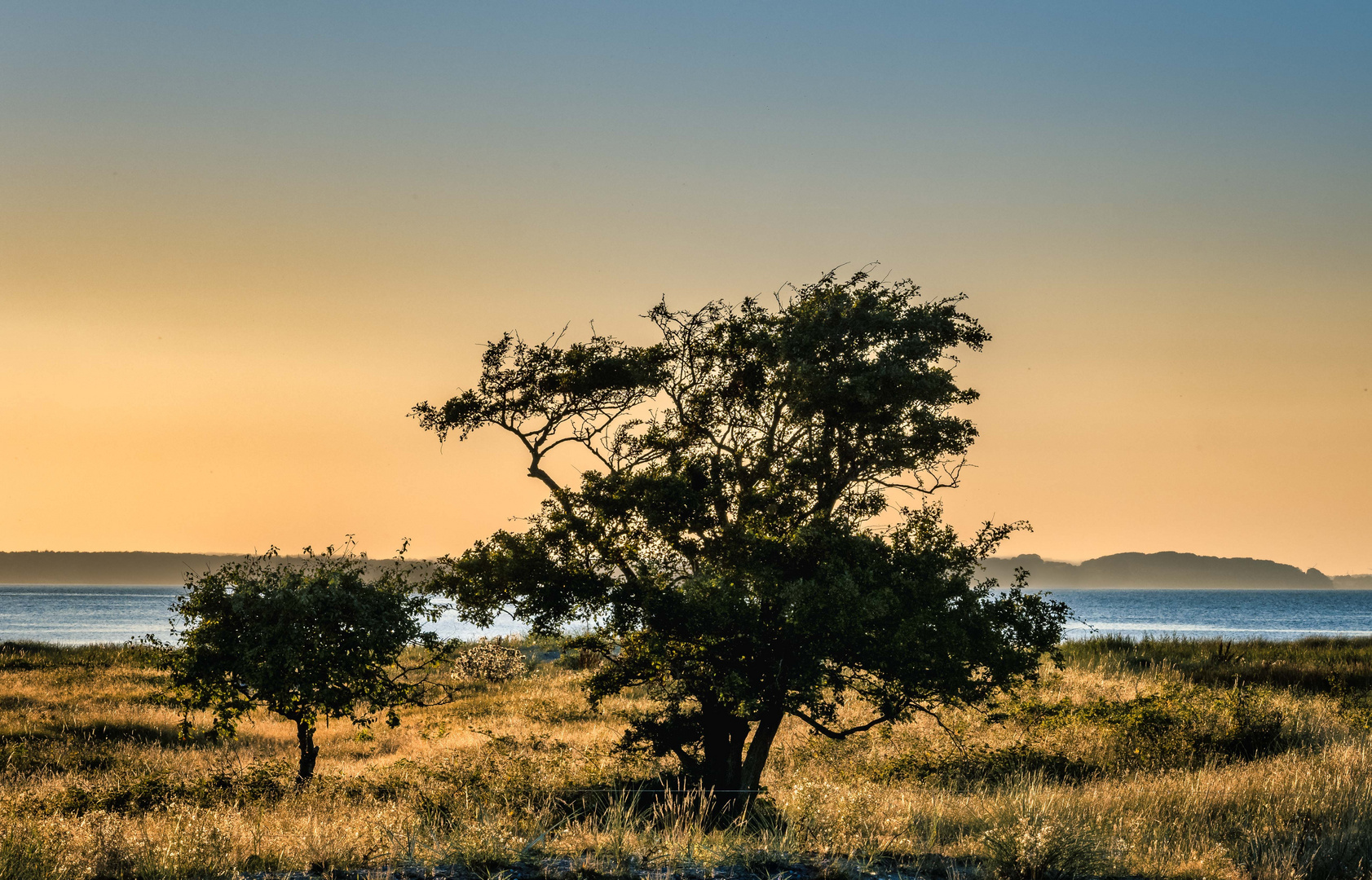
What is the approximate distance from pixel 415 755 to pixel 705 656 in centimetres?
1122

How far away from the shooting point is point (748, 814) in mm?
13055

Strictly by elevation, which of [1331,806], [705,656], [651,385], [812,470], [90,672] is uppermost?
[651,385]

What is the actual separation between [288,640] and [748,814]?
24.5 ft

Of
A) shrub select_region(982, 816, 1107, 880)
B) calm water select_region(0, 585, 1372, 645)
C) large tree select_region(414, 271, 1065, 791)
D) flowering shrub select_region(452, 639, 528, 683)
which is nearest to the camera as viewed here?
shrub select_region(982, 816, 1107, 880)

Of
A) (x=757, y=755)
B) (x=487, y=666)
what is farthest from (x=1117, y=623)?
(x=757, y=755)

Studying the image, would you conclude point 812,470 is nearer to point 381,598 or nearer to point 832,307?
point 832,307

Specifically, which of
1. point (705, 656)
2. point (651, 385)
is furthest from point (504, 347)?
point (705, 656)

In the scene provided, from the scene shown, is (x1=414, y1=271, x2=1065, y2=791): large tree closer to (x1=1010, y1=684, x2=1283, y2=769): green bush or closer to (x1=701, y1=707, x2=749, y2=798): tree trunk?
(x1=701, y1=707, x2=749, y2=798): tree trunk

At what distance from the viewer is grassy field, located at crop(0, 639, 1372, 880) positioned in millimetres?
8398

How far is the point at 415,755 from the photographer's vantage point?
21.7 m

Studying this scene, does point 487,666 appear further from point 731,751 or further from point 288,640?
point 731,751

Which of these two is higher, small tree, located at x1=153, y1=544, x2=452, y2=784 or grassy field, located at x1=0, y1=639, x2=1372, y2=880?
small tree, located at x1=153, y1=544, x2=452, y2=784

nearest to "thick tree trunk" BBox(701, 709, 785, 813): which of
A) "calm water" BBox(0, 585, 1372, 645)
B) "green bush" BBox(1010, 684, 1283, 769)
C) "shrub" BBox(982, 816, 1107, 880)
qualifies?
"shrub" BBox(982, 816, 1107, 880)

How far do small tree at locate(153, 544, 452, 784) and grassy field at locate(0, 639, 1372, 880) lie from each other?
129 cm
